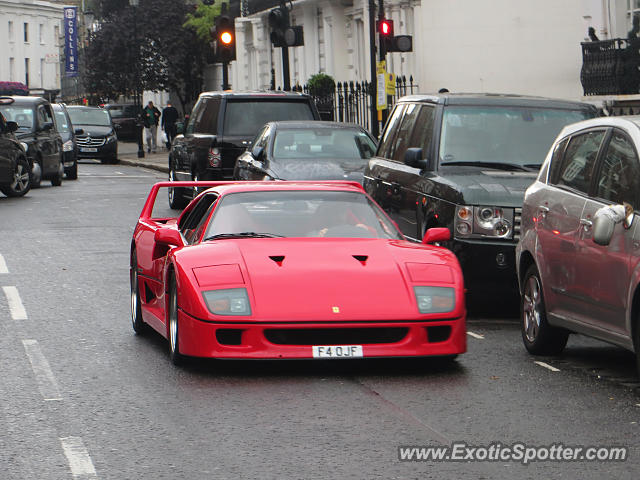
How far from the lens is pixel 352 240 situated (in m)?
10.0

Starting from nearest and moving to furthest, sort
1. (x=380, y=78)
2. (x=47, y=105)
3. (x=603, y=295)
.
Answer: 1. (x=603, y=295)
2. (x=380, y=78)
3. (x=47, y=105)

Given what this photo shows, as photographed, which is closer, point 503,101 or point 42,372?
point 42,372

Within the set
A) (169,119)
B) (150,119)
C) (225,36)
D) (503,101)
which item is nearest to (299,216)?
(503,101)

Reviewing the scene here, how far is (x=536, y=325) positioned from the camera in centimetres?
1016

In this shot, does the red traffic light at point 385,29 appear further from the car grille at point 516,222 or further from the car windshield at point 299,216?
the car windshield at point 299,216

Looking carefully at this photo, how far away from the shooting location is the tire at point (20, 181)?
28.1 m

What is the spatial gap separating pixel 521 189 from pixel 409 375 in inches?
139

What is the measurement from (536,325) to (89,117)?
130 feet

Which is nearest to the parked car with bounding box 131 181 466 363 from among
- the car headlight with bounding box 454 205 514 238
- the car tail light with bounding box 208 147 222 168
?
the car headlight with bounding box 454 205 514 238

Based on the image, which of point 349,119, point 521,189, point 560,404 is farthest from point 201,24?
point 560,404

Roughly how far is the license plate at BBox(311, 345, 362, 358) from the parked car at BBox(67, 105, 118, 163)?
38.8 meters

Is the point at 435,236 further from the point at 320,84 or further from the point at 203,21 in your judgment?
the point at 203,21

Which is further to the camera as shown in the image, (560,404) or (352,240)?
(352,240)

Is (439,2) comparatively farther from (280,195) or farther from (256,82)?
(280,195)
